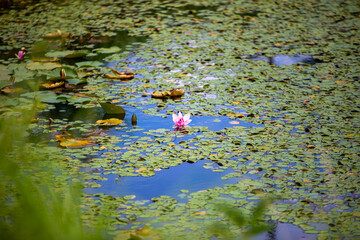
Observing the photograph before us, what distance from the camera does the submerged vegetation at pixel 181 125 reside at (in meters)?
1.39

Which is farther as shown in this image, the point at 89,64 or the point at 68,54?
the point at 68,54

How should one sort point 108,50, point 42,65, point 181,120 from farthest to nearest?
1. point 108,50
2. point 42,65
3. point 181,120

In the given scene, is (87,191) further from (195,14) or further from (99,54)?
(195,14)

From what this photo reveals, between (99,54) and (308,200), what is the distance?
237 cm

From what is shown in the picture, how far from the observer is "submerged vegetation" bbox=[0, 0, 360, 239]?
139cm

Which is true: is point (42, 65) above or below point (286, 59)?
above

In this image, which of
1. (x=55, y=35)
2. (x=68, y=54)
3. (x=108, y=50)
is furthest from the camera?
(x=55, y=35)

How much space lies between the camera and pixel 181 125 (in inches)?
85.4

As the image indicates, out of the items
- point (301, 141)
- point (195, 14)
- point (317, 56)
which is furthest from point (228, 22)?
point (301, 141)

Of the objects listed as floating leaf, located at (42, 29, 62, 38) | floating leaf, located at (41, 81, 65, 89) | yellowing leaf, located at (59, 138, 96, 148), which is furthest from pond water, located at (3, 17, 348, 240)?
floating leaf, located at (42, 29, 62, 38)

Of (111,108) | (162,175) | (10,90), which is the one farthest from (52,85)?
(162,175)

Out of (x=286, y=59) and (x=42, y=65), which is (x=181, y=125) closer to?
(x=286, y=59)

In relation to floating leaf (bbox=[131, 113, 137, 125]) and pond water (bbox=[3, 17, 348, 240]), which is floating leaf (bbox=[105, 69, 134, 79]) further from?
floating leaf (bbox=[131, 113, 137, 125])

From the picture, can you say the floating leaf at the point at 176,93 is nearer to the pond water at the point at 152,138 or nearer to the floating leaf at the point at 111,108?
the pond water at the point at 152,138
